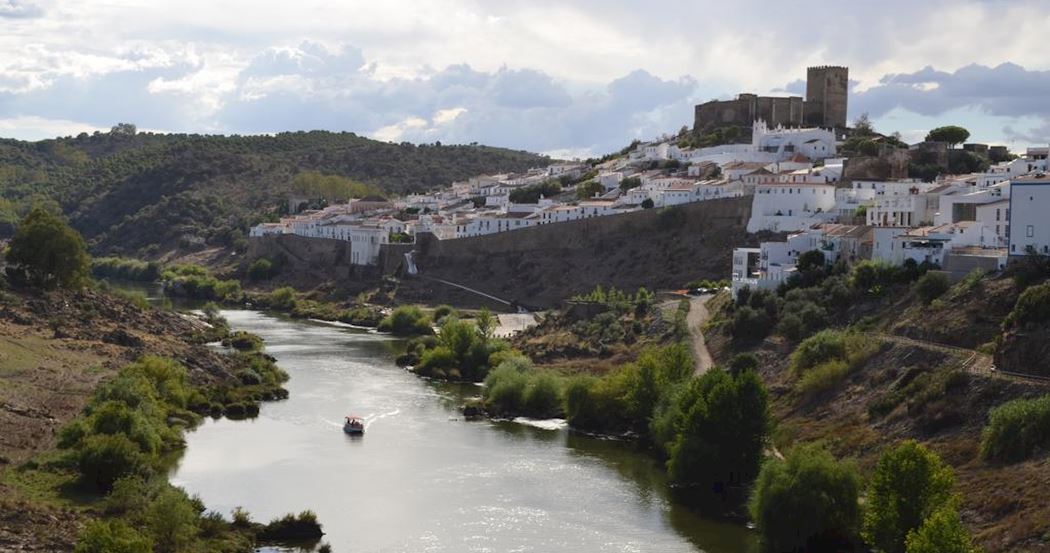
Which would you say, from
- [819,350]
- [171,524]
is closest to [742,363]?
[819,350]

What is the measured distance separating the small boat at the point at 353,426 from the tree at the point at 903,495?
54.1ft

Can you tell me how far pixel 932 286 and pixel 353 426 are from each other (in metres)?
15.6

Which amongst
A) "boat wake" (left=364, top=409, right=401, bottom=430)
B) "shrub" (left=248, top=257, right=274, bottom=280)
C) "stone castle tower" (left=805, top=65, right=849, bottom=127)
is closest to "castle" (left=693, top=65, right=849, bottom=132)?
"stone castle tower" (left=805, top=65, right=849, bottom=127)

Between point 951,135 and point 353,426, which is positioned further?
point 951,135

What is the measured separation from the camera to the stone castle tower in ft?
253

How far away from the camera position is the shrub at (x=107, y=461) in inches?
1163

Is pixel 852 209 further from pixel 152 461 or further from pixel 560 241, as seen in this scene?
pixel 152 461

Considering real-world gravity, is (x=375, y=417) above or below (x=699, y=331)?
below

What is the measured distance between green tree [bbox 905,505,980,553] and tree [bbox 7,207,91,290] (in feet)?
132

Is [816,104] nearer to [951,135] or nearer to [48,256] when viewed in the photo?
[951,135]

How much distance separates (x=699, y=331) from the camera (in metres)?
46.2

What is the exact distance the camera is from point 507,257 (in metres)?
69.0

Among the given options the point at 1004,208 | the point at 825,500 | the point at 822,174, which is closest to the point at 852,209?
the point at 822,174

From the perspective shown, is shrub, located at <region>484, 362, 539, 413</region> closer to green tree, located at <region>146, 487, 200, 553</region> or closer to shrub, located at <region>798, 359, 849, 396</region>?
shrub, located at <region>798, 359, 849, 396</region>
